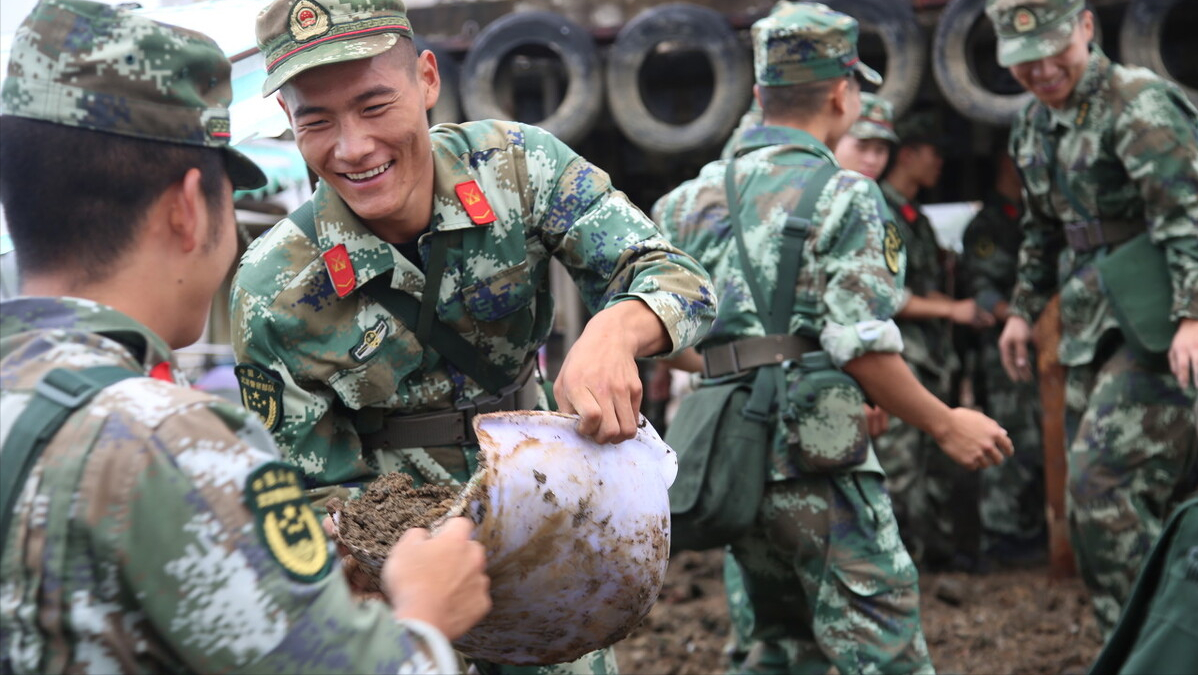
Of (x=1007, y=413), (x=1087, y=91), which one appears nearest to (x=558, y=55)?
(x=1007, y=413)

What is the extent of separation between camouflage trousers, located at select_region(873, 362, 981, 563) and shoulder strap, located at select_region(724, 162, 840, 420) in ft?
8.89

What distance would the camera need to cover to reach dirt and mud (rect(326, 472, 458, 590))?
6.81ft

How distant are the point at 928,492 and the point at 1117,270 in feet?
A: 8.08

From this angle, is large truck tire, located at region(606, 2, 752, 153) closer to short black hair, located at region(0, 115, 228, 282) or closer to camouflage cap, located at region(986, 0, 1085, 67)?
camouflage cap, located at region(986, 0, 1085, 67)

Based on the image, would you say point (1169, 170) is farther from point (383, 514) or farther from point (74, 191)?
point (74, 191)

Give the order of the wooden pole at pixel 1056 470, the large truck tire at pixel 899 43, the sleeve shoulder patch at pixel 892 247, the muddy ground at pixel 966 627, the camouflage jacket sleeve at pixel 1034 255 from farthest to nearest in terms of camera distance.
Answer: the large truck tire at pixel 899 43 < the wooden pole at pixel 1056 470 < the muddy ground at pixel 966 627 < the camouflage jacket sleeve at pixel 1034 255 < the sleeve shoulder patch at pixel 892 247

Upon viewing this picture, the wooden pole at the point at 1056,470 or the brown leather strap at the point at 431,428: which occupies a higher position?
the brown leather strap at the point at 431,428

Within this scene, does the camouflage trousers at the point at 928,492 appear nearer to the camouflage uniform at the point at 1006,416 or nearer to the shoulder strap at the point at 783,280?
the camouflage uniform at the point at 1006,416

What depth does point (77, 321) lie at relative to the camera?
1.51 meters

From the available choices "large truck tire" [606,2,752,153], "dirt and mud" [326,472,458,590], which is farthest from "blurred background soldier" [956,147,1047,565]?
"dirt and mud" [326,472,458,590]

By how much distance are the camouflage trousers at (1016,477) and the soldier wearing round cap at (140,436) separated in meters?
5.79

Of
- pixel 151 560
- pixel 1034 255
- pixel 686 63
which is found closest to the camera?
pixel 151 560

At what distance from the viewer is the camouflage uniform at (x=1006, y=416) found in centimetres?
688

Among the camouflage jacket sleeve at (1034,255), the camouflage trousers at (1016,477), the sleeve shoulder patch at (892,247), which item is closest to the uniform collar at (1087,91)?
the camouflage jacket sleeve at (1034,255)
